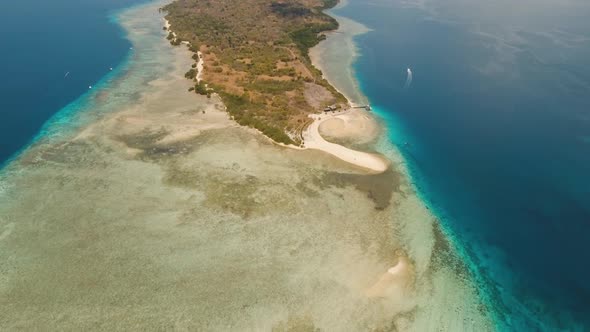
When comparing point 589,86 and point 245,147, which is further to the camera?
point 589,86

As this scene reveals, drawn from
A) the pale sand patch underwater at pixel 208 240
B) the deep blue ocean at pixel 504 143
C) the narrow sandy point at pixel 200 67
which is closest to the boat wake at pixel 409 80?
the deep blue ocean at pixel 504 143

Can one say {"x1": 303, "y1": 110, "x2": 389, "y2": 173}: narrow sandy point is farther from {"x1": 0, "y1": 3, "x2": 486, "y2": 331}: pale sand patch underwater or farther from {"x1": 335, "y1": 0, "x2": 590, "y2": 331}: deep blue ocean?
{"x1": 335, "y1": 0, "x2": 590, "y2": 331}: deep blue ocean

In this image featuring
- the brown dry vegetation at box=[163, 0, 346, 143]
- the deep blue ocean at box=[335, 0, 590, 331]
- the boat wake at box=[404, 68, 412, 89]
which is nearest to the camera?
the deep blue ocean at box=[335, 0, 590, 331]

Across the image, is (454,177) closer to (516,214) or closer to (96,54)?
(516,214)

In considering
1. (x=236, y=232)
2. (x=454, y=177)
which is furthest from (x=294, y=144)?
(x=454, y=177)

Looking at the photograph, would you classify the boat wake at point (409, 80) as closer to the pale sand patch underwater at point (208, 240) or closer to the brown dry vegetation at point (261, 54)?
the brown dry vegetation at point (261, 54)

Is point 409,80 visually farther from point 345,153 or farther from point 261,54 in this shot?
point 345,153

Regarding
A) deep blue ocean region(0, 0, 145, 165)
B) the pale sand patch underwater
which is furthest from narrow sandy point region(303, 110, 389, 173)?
deep blue ocean region(0, 0, 145, 165)
